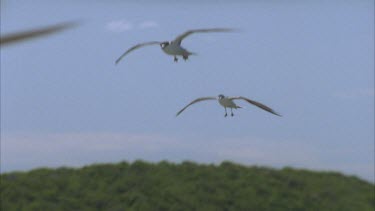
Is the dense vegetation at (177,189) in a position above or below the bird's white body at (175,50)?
below

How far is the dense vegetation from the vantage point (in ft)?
47.1

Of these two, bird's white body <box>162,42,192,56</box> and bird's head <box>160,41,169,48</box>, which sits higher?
bird's head <box>160,41,169,48</box>

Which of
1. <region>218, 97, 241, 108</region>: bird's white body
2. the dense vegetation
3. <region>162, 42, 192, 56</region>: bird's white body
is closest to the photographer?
<region>162, 42, 192, 56</region>: bird's white body

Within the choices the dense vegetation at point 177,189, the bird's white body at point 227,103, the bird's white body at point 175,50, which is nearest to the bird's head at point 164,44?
the bird's white body at point 175,50

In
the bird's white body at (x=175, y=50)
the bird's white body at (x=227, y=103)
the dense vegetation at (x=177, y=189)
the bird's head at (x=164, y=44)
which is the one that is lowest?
the dense vegetation at (x=177, y=189)

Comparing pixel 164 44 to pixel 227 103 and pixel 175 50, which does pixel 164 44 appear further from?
pixel 227 103

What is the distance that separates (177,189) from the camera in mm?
14961

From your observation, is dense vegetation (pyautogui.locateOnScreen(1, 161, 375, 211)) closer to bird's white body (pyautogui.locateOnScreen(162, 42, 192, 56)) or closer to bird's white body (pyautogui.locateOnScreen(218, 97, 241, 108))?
bird's white body (pyautogui.locateOnScreen(218, 97, 241, 108))

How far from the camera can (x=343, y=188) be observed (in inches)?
651

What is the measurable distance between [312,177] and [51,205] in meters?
6.97

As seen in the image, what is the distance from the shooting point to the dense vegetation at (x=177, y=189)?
14367 mm

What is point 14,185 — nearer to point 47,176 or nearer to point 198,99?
point 47,176

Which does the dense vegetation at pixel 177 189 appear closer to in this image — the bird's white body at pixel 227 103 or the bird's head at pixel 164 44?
the bird's white body at pixel 227 103

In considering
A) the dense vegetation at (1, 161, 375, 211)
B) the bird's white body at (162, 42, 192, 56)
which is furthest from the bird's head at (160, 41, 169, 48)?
the dense vegetation at (1, 161, 375, 211)
